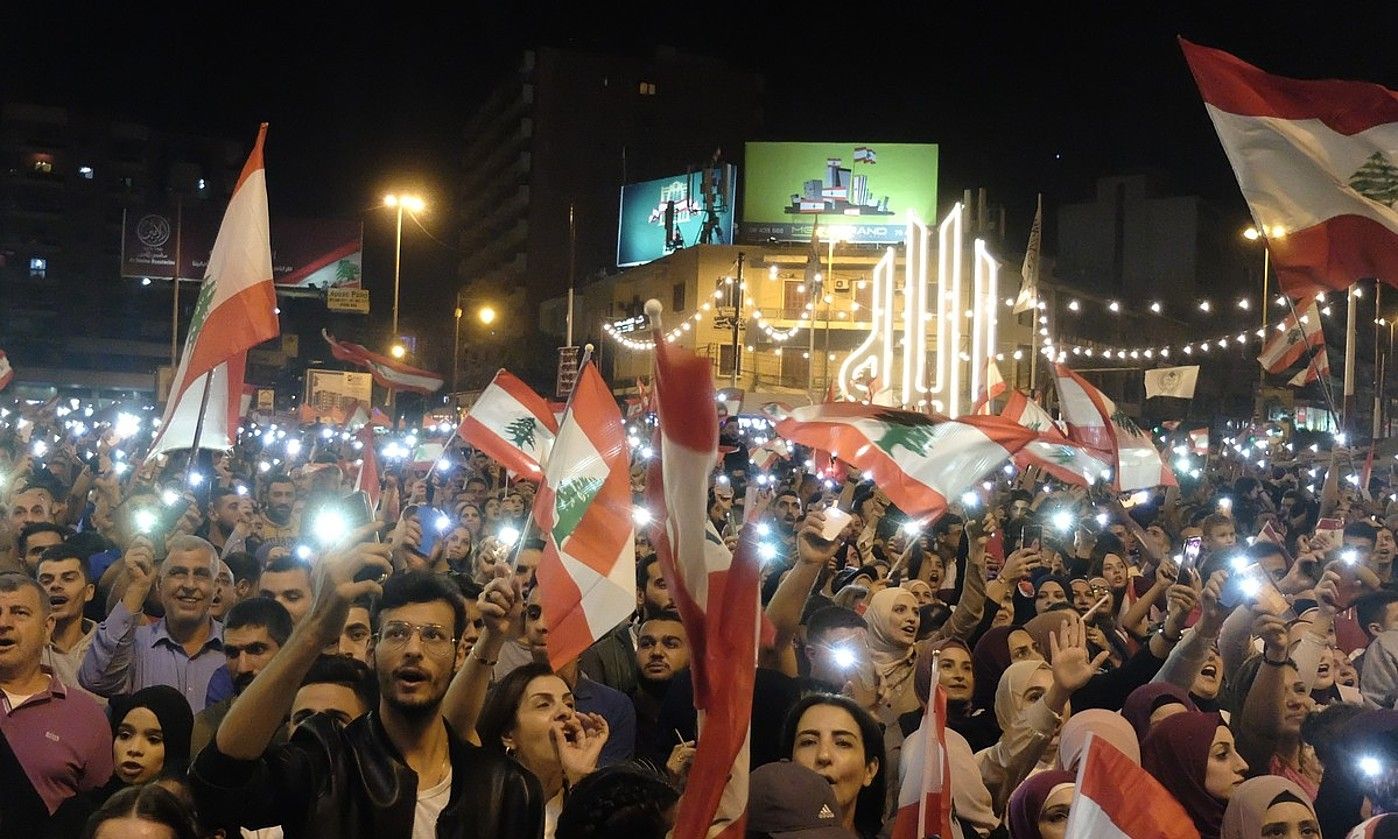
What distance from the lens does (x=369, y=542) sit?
347 centimetres

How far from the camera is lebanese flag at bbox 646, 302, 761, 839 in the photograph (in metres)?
3.54

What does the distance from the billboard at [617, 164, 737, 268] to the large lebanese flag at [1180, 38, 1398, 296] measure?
49816 millimetres

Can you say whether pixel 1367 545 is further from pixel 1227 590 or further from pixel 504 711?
pixel 504 711

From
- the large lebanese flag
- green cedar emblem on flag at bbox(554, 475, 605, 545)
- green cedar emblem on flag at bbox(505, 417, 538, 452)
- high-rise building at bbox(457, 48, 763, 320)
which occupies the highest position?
high-rise building at bbox(457, 48, 763, 320)

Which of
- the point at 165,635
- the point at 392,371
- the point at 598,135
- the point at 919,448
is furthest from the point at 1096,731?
the point at 598,135

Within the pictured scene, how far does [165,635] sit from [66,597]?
43 cm

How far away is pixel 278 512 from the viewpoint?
1253cm

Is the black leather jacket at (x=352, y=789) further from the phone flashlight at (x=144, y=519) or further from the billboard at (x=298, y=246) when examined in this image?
the billboard at (x=298, y=246)

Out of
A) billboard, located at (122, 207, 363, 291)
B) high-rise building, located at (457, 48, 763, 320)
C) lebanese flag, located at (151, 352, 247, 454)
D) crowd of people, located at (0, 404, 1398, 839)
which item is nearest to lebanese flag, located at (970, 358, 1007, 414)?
crowd of people, located at (0, 404, 1398, 839)

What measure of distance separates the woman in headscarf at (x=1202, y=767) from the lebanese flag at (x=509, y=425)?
19.8 feet

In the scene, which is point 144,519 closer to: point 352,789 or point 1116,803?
point 352,789

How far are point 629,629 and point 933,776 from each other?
3.25 m

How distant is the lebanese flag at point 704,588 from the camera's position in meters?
3.54

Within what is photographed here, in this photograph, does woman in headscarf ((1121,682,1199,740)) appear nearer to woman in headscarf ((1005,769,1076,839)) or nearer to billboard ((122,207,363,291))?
woman in headscarf ((1005,769,1076,839))
